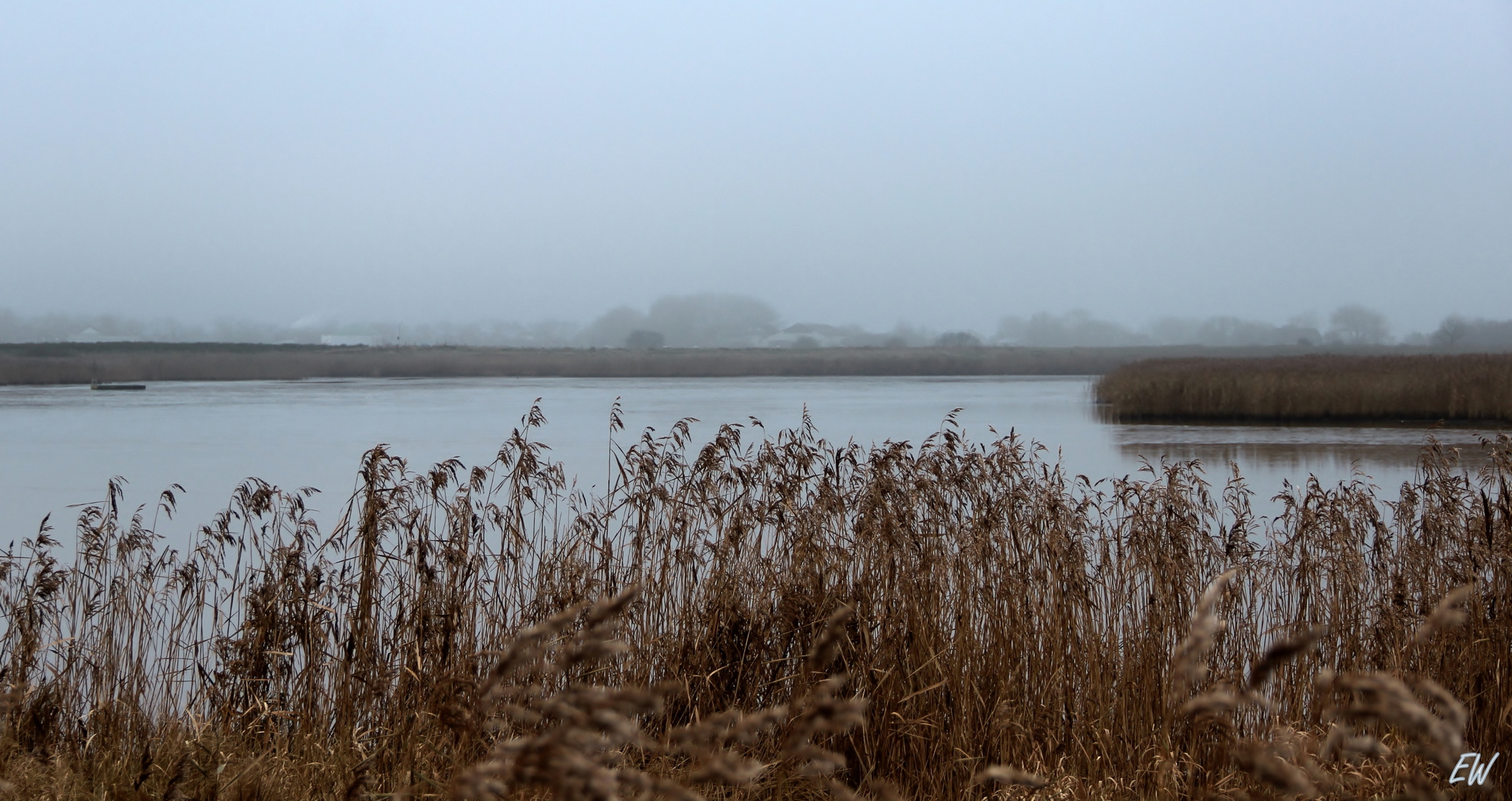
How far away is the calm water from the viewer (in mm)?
12305

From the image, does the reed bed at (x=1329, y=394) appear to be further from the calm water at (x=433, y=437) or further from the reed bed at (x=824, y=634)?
the reed bed at (x=824, y=634)

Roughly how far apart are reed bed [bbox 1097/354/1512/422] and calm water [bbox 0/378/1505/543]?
125 centimetres

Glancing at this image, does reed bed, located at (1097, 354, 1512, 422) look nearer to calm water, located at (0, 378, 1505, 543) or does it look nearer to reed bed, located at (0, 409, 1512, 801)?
A: calm water, located at (0, 378, 1505, 543)

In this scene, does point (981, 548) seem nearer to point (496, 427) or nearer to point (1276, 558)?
point (1276, 558)

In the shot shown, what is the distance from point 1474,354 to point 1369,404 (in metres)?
12.5

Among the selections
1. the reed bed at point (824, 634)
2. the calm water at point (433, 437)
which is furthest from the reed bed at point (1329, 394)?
the reed bed at point (824, 634)

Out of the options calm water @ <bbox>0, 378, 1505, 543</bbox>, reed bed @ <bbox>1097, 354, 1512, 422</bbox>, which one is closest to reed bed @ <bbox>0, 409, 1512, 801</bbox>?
calm water @ <bbox>0, 378, 1505, 543</bbox>

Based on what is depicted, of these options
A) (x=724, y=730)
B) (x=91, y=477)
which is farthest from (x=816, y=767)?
(x=91, y=477)

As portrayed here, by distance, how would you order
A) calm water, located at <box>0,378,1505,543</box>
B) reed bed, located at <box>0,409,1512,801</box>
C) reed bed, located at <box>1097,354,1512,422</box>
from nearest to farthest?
reed bed, located at <box>0,409,1512,801</box>, calm water, located at <box>0,378,1505,543</box>, reed bed, located at <box>1097,354,1512,422</box>

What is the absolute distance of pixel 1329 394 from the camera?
2136cm

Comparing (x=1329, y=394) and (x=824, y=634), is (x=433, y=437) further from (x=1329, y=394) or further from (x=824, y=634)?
(x=1329, y=394)

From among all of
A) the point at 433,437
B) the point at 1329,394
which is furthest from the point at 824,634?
the point at 1329,394

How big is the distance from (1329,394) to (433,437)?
1732 cm

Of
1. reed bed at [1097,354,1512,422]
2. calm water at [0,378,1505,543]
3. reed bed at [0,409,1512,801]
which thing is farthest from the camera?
reed bed at [1097,354,1512,422]
